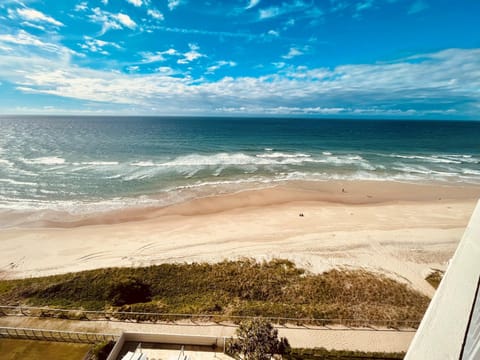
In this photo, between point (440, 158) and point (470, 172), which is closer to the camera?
point (470, 172)

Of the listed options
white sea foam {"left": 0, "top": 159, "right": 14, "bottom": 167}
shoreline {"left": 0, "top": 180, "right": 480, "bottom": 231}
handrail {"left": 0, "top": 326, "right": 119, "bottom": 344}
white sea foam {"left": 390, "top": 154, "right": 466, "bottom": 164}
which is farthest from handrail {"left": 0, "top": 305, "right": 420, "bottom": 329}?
white sea foam {"left": 390, "top": 154, "right": 466, "bottom": 164}

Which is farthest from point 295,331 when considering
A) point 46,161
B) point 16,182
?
point 46,161

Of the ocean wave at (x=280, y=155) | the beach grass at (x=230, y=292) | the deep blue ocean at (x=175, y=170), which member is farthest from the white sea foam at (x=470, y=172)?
the beach grass at (x=230, y=292)

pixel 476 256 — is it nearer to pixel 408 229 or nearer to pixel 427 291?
pixel 427 291

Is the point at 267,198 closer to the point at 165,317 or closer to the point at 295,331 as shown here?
the point at 295,331

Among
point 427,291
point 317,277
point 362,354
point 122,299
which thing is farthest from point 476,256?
point 122,299

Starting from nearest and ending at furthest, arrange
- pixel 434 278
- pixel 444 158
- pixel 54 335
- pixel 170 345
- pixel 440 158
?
pixel 170 345 < pixel 54 335 < pixel 434 278 < pixel 440 158 < pixel 444 158

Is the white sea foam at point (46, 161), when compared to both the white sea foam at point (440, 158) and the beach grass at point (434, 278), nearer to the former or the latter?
the beach grass at point (434, 278)
